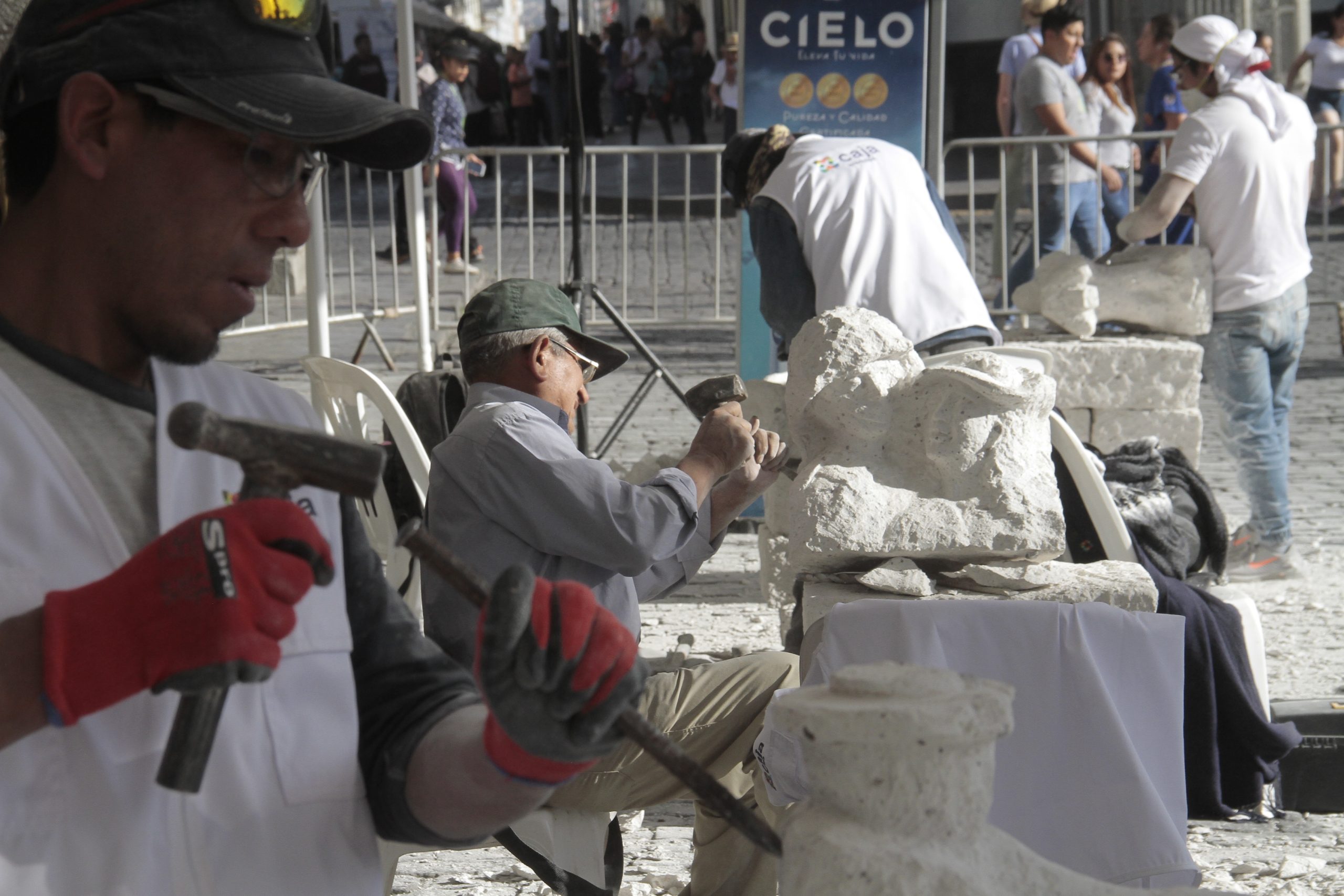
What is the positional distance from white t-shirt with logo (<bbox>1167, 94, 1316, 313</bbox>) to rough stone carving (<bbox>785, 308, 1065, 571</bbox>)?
2567 millimetres

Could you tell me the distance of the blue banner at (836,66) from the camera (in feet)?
19.1

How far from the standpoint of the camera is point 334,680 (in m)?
1.42

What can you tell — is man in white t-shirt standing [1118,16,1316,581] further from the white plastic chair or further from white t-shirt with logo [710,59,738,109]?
white t-shirt with logo [710,59,738,109]

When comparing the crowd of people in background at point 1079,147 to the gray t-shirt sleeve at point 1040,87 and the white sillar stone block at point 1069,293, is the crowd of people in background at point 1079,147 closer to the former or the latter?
the gray t-shirt sleeve at point 1040,87

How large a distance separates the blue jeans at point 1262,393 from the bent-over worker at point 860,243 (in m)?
1.40

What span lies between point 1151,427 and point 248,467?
5.06 metres

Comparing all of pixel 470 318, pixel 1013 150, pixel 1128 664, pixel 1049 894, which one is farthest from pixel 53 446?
pixel 1013 150

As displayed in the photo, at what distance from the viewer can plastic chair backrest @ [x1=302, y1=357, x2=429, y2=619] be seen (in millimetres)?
3590

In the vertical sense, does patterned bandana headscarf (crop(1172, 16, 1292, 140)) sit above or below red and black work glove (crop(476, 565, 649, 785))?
above

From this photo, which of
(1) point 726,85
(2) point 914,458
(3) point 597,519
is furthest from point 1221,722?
(1) point 726,85

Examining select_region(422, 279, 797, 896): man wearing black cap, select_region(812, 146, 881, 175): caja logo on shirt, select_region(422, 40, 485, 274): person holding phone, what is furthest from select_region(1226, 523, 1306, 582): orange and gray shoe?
select_region(422, 40, 485, 274): person holding phone

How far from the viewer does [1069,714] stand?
256cm

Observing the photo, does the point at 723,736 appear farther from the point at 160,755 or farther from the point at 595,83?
the point at 595,83

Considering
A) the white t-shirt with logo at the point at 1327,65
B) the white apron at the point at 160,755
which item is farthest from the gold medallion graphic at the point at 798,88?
the white t-shirt with logo at the point at 1327,65
